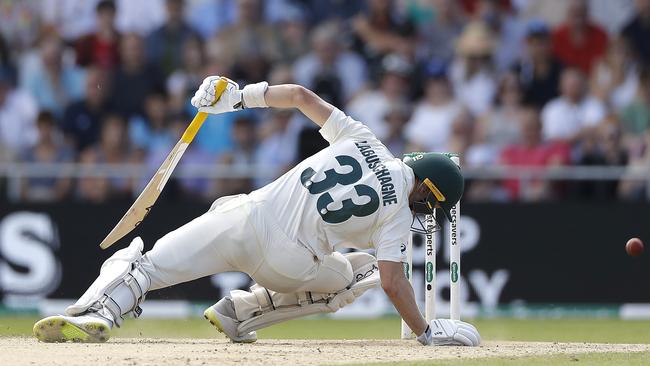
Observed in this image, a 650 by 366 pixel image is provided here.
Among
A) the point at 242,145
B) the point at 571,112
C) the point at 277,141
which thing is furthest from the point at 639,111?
the point at 242,145

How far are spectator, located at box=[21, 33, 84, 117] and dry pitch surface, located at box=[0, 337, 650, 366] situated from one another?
19.2 feet

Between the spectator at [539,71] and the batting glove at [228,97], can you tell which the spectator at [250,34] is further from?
the batting glove at [228,97]

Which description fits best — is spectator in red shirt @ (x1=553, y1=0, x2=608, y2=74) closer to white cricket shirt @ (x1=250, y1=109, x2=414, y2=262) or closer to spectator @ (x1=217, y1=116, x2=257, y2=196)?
spectator @ (x1=217, y1=116, x2=257, y2=196)

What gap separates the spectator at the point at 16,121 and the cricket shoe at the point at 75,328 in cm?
614

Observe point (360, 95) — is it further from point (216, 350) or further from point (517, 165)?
point (216, 350)

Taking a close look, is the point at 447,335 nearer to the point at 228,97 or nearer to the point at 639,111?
the point at 228,97

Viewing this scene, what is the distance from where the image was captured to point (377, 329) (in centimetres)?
1026

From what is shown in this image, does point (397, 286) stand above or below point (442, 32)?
below

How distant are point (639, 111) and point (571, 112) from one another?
2.32 feet

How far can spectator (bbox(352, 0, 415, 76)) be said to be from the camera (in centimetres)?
1333

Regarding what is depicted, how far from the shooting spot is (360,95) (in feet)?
42.5

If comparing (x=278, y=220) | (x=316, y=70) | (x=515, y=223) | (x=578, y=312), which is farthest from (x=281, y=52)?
(x=278, y=220)

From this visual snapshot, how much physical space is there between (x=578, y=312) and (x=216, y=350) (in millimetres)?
6100

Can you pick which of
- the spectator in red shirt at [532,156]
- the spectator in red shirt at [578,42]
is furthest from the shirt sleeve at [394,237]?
the spectator in red shirt at [578,42]
